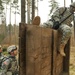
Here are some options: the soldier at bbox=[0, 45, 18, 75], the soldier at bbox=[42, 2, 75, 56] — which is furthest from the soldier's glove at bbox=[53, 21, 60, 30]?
the soldier at bbox=[0, 45, 18, 75]

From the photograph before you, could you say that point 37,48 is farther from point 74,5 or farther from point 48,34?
point 74,5

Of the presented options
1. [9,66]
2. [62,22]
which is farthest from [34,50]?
[62,22]

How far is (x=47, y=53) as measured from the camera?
3.36 meters

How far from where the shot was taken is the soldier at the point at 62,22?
404cm

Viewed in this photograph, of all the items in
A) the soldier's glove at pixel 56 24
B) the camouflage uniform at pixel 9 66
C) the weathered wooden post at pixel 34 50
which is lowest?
the camouflage uniform at pixel 9 66

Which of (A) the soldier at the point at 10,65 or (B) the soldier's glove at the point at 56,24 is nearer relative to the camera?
(A) the soldier at the point at 10,65

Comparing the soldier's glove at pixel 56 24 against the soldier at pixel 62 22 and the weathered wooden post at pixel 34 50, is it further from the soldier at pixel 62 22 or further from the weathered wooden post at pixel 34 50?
the weathered wooden post at pixel 34 50

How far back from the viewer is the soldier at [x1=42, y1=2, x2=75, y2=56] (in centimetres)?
404

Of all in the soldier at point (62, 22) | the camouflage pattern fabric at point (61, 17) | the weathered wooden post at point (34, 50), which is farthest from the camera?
the camouflage pattern fabric at point (61, 17)

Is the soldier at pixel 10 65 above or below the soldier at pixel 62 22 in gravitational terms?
below

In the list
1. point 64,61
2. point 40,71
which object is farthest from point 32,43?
point 64,61

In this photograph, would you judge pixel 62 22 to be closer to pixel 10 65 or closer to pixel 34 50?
pixel 10 65


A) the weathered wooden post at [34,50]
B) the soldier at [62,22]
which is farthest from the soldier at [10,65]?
the weathered wooden post at [34,50]

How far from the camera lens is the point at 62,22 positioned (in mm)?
4371
